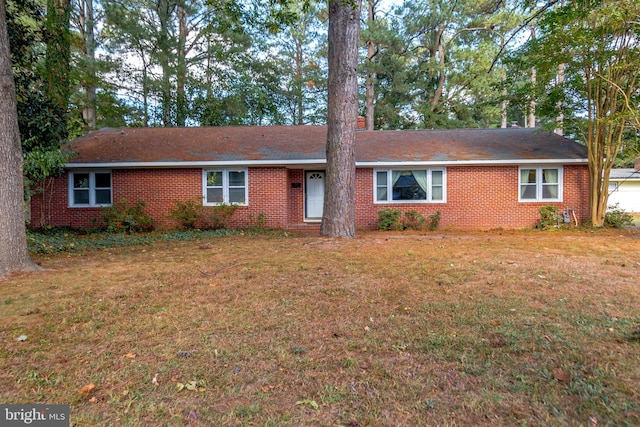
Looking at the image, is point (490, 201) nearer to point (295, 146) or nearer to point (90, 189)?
point (295, 146)

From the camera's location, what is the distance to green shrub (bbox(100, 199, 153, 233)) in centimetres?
1177

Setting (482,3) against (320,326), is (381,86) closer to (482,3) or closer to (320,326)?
(482,3)

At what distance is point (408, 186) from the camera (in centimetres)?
1285

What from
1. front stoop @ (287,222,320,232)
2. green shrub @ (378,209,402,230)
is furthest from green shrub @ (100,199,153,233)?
green shrub @ (378,209,402,230)

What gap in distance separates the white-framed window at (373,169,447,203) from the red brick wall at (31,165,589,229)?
260 mm

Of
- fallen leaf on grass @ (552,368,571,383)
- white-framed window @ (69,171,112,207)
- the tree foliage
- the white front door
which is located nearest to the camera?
fallen leaf on grass @ (552,368,571,383)

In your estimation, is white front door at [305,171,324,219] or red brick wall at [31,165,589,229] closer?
red brick wall at [31,165,589,229]

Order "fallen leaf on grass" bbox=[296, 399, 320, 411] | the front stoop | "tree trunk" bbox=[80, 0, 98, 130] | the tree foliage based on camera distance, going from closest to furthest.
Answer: "fallen leaf on grass" bbox=[296, 399, 320, 411], the tree foliage, the front stoop, "tree trunk" bbox=[80, 0, 98, 130]

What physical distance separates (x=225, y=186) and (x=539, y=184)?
36.6ft

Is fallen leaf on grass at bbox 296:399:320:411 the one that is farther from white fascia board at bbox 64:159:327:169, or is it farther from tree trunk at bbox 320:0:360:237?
white fascia board at bbox 64:159:327:169

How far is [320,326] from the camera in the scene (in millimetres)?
3578

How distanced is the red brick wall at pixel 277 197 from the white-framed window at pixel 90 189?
24 cm

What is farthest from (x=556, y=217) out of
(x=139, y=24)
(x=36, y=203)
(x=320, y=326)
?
(x=139, y=24)

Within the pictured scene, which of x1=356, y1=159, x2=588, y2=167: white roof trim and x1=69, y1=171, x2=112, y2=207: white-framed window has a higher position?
x1=356, y1=159, x2=588, y2=167: white roof trim
